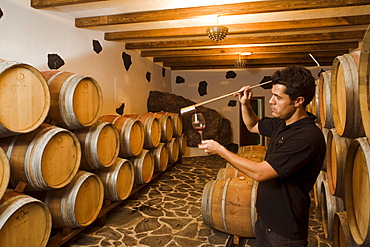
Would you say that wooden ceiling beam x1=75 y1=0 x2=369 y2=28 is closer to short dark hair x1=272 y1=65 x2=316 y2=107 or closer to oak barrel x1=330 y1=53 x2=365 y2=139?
oak barrel x1=330 y1=53 x2=365 y2=139

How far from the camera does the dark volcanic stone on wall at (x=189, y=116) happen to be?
694 centimetres

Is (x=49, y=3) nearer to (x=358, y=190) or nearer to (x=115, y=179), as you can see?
(x=115, y=179)

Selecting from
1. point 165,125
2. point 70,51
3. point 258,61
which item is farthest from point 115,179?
point 258,61

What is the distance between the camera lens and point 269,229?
1660 mm

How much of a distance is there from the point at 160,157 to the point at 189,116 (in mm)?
2857

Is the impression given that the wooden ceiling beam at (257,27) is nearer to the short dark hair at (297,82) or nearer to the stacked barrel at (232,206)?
the stacked barrel at (232,206)

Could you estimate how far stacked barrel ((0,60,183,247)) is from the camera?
2002 millimetres

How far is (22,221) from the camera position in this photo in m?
2.05

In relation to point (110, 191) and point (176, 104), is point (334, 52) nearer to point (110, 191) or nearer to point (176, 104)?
point (176, 104)

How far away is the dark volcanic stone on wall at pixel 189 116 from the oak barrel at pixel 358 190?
5449mm

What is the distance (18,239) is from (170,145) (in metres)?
4.00

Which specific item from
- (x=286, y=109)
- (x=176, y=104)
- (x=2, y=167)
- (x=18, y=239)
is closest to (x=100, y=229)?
(x=18, y=239)

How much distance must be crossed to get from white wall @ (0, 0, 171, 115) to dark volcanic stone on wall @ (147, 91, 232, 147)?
0.37 metres

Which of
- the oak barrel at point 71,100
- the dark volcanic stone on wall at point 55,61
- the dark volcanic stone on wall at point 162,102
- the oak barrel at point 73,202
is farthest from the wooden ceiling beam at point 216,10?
the dark volcanic stone on wall at point 162,102
